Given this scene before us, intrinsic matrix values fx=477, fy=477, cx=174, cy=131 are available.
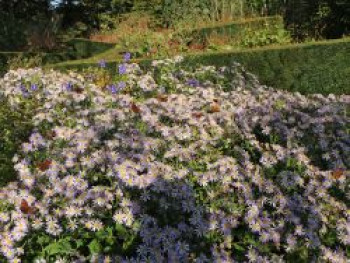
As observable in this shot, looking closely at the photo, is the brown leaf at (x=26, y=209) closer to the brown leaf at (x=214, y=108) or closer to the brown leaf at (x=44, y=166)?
the brown leaf at (x=44, y=166)

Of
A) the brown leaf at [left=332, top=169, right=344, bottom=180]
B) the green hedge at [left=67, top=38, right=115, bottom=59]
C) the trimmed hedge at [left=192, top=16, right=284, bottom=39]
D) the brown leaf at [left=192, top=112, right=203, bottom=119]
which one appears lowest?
the brown leaf at [left=332, top=169, right=344, bottom=180]

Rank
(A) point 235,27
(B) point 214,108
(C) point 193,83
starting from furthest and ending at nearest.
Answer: (A) point 235,27
(C) point 193,83
(B) point 214,108

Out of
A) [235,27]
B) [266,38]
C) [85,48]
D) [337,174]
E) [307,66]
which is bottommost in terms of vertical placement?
[337,174]

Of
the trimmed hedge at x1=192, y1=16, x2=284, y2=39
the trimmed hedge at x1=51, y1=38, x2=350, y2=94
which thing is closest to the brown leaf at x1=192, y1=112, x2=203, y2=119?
the trimmed hedge at x1=51, y1=38, x2=350, y2=94

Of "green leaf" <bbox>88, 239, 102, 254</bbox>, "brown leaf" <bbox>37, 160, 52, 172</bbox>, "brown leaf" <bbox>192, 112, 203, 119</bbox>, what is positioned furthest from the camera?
"brown leaf" <bbox>192, 112, 203, 119</bbox>

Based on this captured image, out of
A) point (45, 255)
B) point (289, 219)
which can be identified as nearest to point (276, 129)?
point (289, 219)

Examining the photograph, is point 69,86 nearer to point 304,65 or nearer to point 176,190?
point 176,190

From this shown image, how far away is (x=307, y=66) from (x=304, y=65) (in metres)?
0.06

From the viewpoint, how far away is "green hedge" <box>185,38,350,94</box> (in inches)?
333

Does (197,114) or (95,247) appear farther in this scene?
(197,114)

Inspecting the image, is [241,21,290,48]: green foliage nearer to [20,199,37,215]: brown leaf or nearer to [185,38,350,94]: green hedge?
[185,38,350,94]: green hedge

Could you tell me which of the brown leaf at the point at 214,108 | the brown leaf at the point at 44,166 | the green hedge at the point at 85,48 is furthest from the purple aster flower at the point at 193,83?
the green hedge at the point at 85,48

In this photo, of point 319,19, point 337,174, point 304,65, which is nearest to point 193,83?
point 304,65

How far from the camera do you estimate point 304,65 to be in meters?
8.59
